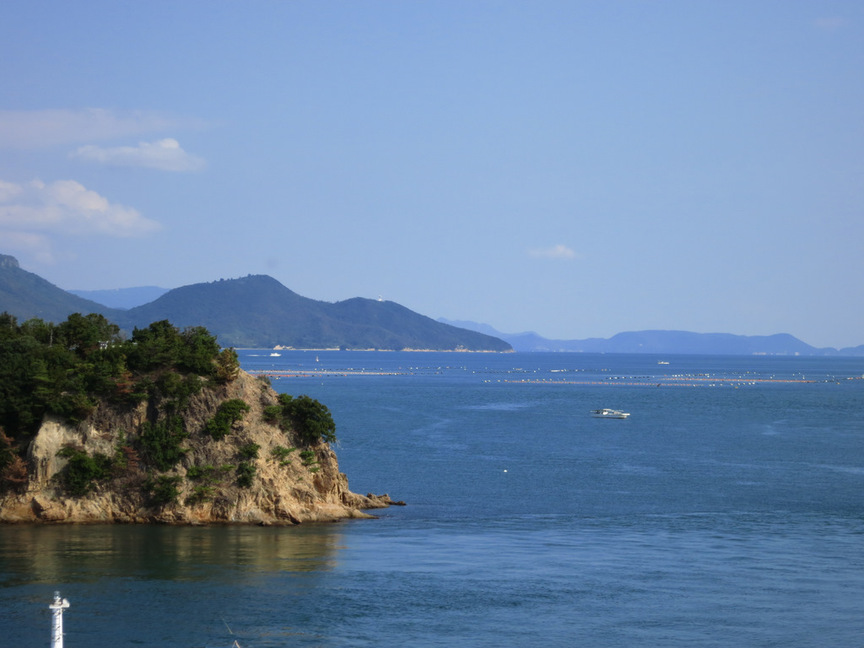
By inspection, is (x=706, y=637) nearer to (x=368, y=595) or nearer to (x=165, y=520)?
(x=368, y=595)

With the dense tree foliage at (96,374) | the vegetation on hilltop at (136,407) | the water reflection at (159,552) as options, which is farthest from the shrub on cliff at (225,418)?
the water reflection at (159,552)

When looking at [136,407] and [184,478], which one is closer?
[184,478]

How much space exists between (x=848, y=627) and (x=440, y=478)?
146 feet

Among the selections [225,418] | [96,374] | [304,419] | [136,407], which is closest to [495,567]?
[304,419]

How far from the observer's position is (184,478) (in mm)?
60062

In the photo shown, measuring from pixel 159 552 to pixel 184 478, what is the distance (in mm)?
8105

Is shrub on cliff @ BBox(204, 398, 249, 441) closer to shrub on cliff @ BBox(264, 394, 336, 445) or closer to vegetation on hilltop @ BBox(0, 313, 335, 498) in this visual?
vegetation on hilltop @ BBox(0, 313, 335, 498)

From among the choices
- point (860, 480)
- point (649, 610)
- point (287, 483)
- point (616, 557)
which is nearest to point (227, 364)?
point (287, 483)

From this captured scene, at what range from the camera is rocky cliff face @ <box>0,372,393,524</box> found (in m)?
59.2

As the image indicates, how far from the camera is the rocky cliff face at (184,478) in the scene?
59.2m

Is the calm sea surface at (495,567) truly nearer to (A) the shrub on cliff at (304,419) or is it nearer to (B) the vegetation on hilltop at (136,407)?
(B) the vegetation on hilltop at (136,407)

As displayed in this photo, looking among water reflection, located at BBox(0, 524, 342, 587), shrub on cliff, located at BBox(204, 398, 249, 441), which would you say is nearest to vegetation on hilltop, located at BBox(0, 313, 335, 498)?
shrub on cliff, located at BBox(204, 398, 249, 441)

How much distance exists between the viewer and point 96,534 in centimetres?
5628

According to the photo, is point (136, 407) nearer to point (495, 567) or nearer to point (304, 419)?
point (304, 419)
